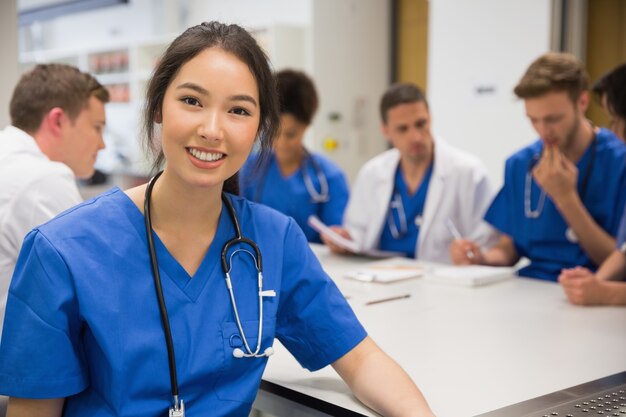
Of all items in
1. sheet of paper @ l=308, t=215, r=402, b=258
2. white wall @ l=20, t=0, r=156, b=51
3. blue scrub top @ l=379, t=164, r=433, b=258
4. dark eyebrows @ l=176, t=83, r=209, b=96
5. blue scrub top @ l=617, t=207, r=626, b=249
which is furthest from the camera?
white wall @ l=20, t=0, r=156, b=51

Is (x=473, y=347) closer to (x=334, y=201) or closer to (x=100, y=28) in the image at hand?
(x=334, y=201)

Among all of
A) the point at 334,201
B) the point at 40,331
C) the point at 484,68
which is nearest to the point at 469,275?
the point at 334,201

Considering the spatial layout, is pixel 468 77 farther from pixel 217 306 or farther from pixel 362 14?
pixel 217 306

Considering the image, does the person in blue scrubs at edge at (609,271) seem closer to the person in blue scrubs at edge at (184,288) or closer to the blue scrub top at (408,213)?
the blue scrub top at (408,213)

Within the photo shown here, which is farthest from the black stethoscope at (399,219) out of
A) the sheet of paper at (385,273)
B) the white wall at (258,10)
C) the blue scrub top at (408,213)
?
the white wall at (258,10)

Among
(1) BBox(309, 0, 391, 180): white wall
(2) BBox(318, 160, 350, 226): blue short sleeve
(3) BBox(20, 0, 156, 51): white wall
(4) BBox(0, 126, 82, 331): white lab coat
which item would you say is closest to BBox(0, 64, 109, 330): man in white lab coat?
(4) BBox(0, 126, 82, 331): white lab coat

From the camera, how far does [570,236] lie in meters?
2.46

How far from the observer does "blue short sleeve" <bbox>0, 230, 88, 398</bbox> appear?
1103 mm

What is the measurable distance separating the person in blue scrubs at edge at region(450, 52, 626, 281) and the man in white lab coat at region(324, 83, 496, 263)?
0.94 feet

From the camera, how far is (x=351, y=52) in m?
5.11

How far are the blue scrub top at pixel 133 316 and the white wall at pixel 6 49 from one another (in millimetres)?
1333

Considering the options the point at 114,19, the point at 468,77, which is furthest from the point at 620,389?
the point at 114,19

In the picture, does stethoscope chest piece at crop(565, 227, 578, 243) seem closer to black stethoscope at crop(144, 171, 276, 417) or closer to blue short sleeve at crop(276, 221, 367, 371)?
blue short sleeve at crop(276, 221, 367, 371)

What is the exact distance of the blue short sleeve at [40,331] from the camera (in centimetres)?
110
